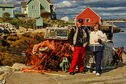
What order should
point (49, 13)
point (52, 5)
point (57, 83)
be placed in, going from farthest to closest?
1. point (52, 5)
2. point (49, 13)
3. point (57, 83)

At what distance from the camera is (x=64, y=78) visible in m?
11.6

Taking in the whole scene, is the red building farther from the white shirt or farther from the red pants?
the red pants

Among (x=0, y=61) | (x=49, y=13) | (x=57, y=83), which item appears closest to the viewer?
(x=57, y=83)

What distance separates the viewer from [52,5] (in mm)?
91125

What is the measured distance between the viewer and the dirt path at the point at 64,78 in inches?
442

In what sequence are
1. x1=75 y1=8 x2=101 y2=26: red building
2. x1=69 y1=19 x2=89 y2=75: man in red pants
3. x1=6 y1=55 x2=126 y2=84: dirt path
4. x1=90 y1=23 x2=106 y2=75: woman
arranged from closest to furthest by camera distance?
x1=6 y1=55 x2=126 y2=84: dirt path
x1=69 y1=19 x2=89 y2=75: man in red pants
x1=90 y1=23 x2=106 y2=75: woman
x1=75 y1=8 x2=101 y2=26: red building

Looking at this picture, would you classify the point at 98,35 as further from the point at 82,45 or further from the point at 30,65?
the point at 30,65

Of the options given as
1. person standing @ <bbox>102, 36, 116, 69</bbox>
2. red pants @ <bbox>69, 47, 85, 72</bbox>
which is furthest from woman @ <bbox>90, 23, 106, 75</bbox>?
person standing @ <bbox>102, 36, 116, 69</bbox>

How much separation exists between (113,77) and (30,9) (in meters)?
76.8

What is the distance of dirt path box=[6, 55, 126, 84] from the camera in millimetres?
Answer: 11219

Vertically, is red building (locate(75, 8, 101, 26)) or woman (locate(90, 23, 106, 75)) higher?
woman (locate(90, 23, 106, 75))

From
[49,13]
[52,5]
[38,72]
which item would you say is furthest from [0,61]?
[52,5]

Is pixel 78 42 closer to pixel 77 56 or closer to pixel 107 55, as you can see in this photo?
pixel 77 56

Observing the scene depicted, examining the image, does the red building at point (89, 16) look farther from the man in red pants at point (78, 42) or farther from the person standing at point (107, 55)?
the man in red pants at point (78, 42)
